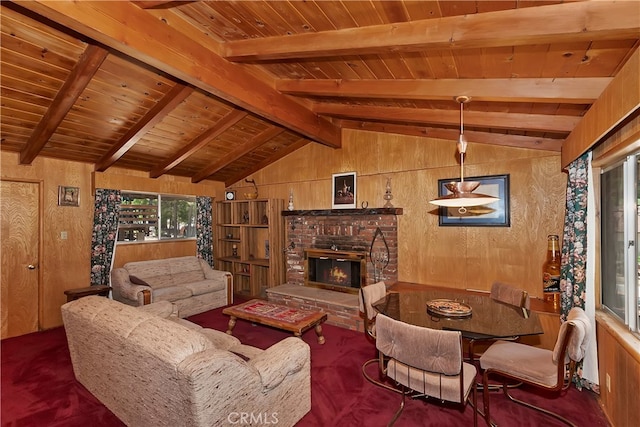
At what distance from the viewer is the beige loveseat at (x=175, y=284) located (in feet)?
14.6

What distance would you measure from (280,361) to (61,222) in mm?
4371

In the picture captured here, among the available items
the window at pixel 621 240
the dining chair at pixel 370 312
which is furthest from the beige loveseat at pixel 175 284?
the window at pixel 621 240

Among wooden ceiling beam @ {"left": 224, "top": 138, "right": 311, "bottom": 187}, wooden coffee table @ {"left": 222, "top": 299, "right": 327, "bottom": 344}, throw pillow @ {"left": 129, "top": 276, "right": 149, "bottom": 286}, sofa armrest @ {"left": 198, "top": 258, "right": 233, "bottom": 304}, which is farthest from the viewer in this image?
wooden ceiling beam @ {"left": 224, "top": 138, "right": 311, "bottom": 187}

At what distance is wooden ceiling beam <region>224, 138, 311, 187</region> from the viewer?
5617mm

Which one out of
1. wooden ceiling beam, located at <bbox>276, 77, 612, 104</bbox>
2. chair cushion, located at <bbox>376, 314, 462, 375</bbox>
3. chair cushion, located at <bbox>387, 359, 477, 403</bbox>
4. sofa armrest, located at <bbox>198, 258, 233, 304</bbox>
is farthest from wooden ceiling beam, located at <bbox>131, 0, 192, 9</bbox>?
sofa armrest, located at <bbox>198, 258, 233, 304</bbox>

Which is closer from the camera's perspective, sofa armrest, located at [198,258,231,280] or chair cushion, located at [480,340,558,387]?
chair cushion, located at [480,340,558,387]

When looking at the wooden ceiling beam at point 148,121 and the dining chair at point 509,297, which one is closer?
the dining chair at point 509,297

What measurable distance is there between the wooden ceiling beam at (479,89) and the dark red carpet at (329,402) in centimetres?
246

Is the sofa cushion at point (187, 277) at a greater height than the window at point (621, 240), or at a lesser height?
lesser

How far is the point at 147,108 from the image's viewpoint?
359cm

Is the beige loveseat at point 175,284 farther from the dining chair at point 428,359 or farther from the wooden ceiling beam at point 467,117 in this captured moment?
the dining chair at point 428,359

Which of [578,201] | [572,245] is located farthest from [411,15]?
[572,245]

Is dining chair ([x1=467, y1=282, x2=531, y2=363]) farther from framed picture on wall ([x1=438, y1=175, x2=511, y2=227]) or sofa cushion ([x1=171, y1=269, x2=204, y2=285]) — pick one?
sofa cushion ([x1=171, y1=269, x2=204, y2=285])

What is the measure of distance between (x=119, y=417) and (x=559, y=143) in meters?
5.04
